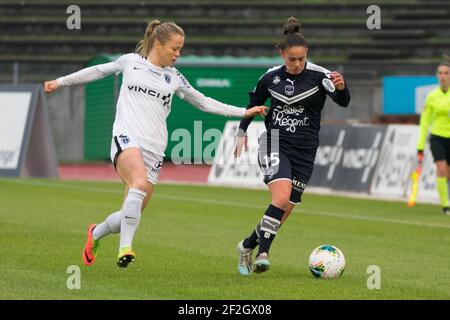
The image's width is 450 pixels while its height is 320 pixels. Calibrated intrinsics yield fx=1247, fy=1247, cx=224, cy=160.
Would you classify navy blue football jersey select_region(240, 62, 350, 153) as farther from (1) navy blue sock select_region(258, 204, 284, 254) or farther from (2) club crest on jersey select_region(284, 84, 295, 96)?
(1) navy blue sock select_region(258, 204, 284, 254)

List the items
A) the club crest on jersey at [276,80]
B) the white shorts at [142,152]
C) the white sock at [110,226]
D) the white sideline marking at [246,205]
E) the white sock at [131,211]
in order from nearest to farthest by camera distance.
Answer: the white sock at [131,211] → the white shorts at [142,152] → the white sock at [110,226] → the club crest on jersey at [276,80] → the white sideline marking at [246,205]

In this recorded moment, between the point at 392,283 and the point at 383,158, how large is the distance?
12999 millimetres

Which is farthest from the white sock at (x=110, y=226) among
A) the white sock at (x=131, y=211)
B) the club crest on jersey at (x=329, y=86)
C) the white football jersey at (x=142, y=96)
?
the club crest on jersey at (x=329, y=86)

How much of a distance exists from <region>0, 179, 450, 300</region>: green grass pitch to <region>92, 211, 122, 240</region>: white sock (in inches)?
13.4

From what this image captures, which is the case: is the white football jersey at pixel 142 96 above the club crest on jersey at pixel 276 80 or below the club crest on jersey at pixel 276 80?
below

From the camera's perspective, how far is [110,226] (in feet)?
35.4

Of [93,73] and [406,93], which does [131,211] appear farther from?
[406,93]

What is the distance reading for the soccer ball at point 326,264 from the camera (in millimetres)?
10922

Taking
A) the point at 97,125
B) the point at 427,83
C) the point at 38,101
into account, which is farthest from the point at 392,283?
the point at 97,125

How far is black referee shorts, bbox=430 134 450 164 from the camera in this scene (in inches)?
794

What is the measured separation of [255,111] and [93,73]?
1462 mm

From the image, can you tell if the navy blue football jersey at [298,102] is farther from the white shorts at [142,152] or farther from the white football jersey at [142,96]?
the white shorts at [142,152]

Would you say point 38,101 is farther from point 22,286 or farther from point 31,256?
point 22,286

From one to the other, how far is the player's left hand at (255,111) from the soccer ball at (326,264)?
1326mm
